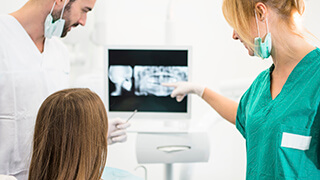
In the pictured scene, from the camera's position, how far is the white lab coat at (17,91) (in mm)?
1255

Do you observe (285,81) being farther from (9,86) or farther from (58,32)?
(9,86)

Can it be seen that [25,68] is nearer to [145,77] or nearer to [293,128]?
[145,77]

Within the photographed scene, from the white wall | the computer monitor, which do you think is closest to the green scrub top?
the computer monitor

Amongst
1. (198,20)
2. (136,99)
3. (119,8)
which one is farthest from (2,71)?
(198,20)

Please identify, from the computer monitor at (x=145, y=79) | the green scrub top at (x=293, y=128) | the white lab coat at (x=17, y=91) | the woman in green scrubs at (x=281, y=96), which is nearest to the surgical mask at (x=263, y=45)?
the woman in green scrubs at (x=281, y=96)

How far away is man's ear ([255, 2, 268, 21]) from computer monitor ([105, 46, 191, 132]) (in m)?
0.52

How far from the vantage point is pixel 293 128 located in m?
1.02

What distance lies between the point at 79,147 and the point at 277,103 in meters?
0.65

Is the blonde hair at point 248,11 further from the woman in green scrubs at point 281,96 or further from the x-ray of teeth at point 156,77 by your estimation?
the x-ray of teeth at point 156,77

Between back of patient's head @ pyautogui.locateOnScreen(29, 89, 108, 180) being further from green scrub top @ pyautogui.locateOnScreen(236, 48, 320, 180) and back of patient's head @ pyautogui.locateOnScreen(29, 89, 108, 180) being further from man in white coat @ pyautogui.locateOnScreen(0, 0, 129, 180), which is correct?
green scrub top @ pyautogui.locateOnScreen(236, 48, 320, 180)

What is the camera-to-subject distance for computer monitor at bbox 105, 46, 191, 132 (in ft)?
5.19

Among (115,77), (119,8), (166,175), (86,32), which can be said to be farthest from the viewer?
(119,8)

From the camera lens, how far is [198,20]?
2.40 meters

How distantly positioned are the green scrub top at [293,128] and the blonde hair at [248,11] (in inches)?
5.6
